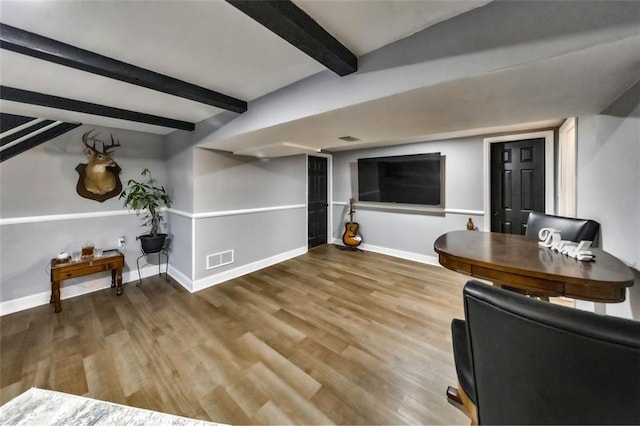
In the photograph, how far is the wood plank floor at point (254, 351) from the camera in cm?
142

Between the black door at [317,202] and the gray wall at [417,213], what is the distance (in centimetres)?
25

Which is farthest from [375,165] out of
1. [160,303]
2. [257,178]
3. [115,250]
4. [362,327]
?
[115,250]

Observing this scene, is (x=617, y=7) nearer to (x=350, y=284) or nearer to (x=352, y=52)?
(x=352, y=52)

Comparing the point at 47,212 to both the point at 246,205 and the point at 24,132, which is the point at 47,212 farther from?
the point at 246,205

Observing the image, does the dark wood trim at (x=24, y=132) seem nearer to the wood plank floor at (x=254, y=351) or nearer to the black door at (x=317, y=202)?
the wood plank floor at (x=254, y=351)

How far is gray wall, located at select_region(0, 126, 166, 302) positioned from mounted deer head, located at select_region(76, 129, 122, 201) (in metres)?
0.07

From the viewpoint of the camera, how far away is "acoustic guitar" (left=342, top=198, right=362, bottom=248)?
4.65 meters

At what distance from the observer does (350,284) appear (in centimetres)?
313

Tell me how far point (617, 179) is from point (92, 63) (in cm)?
314

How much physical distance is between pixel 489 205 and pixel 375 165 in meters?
1.97

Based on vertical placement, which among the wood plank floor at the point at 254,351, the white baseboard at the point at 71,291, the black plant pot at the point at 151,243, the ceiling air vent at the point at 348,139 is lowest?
the wood plank floor at the point at 254,351

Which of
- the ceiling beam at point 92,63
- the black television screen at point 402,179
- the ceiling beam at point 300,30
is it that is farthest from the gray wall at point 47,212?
the black television screen at point 402,179

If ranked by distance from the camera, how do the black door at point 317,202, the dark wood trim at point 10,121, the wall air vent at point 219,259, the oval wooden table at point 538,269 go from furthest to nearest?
the black door at point 317,202
the wall air vent at point 219,259
the dark wood trim at point 10,121
the oval wooden table at point 538,269

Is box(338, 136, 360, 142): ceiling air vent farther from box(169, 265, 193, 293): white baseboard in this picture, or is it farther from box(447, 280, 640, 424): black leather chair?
box(169, 265, 193, 293): white baseboard
